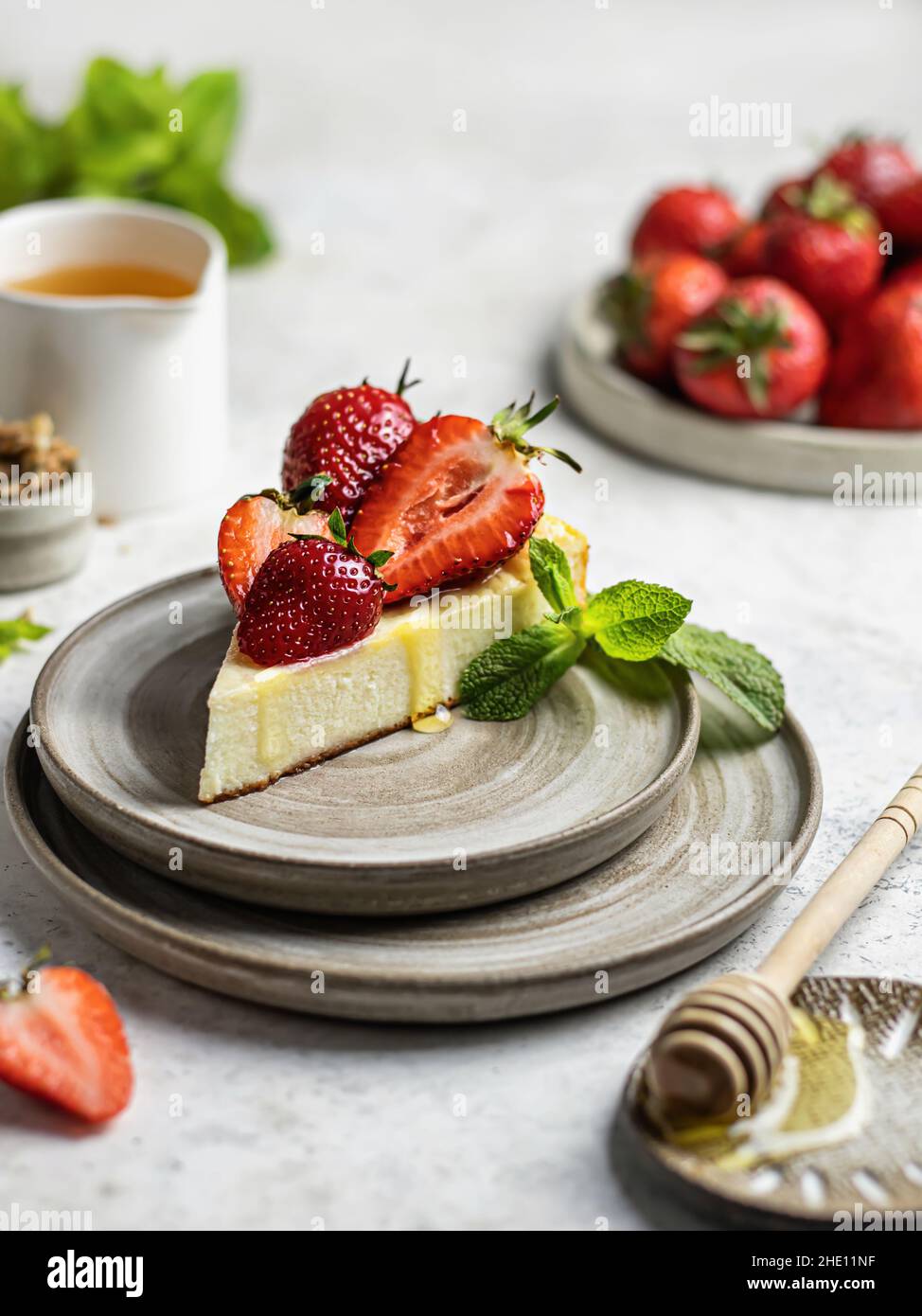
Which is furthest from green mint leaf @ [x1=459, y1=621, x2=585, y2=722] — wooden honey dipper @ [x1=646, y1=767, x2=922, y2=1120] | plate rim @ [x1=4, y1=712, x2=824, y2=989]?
wooden honey dipper @ [x1=646, y1=767, x2=922, y2=1120]

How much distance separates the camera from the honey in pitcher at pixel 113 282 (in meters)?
2.16

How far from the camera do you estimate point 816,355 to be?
221 centimetres

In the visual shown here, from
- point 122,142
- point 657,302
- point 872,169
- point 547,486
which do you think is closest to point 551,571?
point 547,486

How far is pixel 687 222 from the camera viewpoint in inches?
97.6

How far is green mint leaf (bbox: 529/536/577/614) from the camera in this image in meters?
1.48

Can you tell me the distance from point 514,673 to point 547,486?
851 mm

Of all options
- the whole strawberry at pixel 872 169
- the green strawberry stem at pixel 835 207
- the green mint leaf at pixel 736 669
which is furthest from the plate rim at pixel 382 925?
the whole strawberry at pixel 872 169

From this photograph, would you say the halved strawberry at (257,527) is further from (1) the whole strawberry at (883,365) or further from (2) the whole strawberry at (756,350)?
(1) the whole strawberry at (883,365)

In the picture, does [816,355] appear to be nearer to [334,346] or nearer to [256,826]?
[334,346]

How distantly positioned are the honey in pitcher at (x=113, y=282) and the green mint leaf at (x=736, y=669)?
1027 mm

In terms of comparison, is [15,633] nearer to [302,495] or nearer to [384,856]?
[302,495]

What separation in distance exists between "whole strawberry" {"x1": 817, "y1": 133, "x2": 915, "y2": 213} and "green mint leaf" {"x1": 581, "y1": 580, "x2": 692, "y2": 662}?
1193 millimetres

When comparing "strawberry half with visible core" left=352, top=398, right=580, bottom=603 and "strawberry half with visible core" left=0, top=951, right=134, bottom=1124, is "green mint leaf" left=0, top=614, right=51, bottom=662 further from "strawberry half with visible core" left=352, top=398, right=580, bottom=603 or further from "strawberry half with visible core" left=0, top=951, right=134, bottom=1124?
"strawberry half with visible core" left=0, top=951, right=134, bottom=1124
